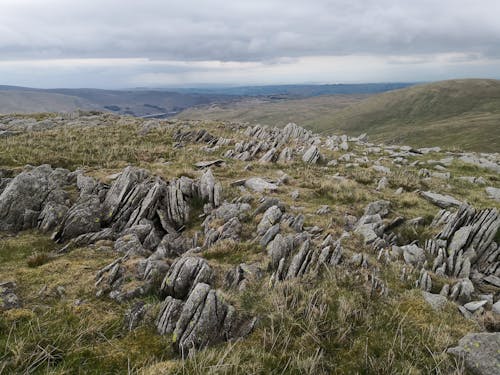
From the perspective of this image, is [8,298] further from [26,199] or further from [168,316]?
[26,199]

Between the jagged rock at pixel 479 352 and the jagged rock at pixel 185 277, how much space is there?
6856mm

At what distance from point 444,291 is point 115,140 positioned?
116ft

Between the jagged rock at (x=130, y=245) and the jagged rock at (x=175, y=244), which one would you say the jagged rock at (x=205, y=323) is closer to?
the jagged rock at (x=175, y=244)

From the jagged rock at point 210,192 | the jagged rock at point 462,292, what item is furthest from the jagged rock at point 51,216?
the jagged rock at point 462,292

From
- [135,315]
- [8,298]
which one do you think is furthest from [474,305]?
[8,298]

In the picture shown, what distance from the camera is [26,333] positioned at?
283 inches

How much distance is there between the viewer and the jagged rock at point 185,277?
9672 millimetres

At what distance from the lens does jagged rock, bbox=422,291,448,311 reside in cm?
943

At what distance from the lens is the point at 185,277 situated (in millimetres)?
9992

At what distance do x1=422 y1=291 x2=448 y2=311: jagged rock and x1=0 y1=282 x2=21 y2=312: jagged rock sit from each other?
11746mm

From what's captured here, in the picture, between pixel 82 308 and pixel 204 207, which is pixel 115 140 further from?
pixel 82 308

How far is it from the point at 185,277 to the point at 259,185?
12.0 metres

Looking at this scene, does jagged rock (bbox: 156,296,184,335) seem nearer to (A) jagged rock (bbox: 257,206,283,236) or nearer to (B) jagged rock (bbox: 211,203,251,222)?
(A) jagged rock (bbox: 257,206,283,236)

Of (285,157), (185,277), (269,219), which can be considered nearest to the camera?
(185,277)
